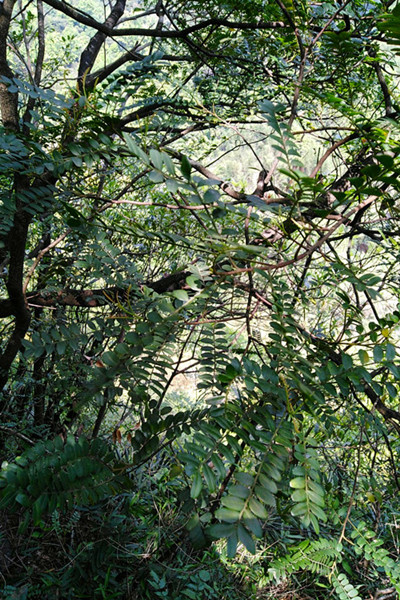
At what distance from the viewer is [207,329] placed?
0.94 metres

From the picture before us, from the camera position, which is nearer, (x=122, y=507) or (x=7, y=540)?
(x=7, y=540)

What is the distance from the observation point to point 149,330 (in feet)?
2.41

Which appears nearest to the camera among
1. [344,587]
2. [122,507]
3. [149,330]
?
[149,330]

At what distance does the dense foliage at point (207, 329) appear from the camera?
667 millimetres

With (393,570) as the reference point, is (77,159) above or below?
above

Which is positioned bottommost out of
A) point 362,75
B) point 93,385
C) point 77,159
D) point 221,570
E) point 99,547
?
point 221,570

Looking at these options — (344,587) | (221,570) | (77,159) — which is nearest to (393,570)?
(344,587)

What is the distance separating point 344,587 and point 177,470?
A: 0.77 m

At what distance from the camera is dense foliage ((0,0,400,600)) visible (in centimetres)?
67

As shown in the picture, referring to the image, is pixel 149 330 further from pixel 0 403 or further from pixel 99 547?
pixel 0 403

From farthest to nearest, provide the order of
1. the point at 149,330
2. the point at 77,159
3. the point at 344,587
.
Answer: the point at 344,587
the point at 77,159
the point at 149,330

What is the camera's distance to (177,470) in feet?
3.00

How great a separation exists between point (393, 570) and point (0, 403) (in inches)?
63.8

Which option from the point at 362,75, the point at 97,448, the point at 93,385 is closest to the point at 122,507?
the point at 97,448
